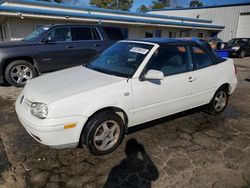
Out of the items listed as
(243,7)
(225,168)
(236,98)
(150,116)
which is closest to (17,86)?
(150,116)

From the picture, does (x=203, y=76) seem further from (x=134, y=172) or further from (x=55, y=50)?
(x=55, y=50)

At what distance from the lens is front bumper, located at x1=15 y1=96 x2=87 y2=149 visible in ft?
8.51

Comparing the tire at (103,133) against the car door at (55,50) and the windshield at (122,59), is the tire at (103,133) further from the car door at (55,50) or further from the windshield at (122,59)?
the car door at (55,50)

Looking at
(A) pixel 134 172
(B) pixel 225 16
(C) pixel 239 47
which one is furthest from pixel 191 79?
(B) pixel 225 16

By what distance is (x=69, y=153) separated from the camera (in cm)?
315

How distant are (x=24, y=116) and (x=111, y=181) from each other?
1443 millimetres

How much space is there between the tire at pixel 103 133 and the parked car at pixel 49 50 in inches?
175

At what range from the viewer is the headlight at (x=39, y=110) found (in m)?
2.61

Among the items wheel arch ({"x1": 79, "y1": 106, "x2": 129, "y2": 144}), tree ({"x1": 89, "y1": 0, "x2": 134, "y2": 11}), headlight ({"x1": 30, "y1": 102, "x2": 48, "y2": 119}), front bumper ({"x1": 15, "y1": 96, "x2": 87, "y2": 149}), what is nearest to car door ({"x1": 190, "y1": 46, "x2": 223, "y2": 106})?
wheel arch ({"x1": 79, "y1": 106, "x2": 129, "y2": 144})

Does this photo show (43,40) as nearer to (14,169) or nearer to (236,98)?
(14,169)

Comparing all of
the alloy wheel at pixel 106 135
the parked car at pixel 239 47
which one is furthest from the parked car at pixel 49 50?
the parked car at pixel 239 47

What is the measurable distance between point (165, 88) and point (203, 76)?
3.40ft

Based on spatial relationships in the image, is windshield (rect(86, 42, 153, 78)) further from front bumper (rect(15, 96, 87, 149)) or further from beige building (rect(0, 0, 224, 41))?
beige building (rect(0, 0, 224, 41))

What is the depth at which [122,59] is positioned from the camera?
3.62m
